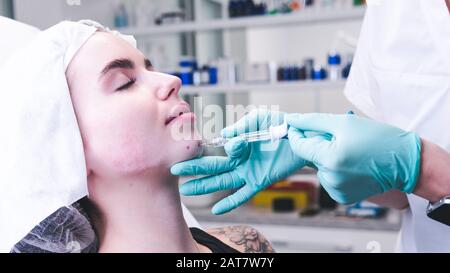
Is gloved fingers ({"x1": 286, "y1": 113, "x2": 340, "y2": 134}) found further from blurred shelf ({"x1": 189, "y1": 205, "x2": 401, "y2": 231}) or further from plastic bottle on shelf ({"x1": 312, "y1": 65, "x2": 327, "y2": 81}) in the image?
plastic bottle on shelf ({"x1": 312, "y1": 65, "x2": 327, "y2": 81})

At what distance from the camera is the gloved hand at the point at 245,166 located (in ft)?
3.26

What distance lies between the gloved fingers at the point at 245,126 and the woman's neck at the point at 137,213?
0.16 meters

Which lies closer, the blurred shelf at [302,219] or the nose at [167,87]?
the nose at [167,87]

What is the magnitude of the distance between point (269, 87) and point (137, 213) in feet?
4.96

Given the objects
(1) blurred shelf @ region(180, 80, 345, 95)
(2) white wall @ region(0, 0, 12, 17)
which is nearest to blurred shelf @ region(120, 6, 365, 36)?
(1) blurred shelf @ region(180, 80, 345, 95)

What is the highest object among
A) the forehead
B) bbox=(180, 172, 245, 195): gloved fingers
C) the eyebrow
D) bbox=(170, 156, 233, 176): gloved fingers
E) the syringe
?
the forehead

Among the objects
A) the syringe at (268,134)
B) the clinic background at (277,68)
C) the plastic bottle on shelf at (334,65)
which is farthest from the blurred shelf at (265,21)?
the syringe at (268,134)

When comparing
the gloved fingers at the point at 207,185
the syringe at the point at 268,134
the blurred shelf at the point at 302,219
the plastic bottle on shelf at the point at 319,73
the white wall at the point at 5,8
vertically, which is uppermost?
the white wall at the point at 5,8

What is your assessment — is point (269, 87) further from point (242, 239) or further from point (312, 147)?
point (312, 147)

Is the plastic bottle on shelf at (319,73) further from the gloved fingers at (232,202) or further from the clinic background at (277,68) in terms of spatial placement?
the gloved fingers at (232,202)

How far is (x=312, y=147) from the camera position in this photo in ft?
2.86

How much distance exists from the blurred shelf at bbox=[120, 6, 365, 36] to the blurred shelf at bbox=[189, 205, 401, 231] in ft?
3.13

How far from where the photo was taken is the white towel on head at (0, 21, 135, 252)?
88 cm

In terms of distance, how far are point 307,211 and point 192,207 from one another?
570 mm
